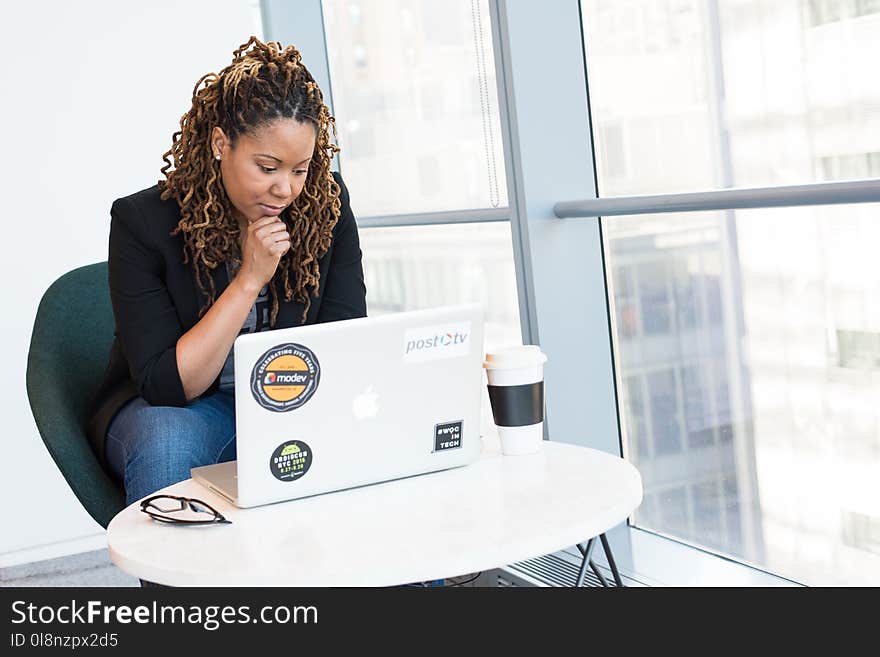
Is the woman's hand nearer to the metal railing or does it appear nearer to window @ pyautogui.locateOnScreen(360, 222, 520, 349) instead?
the metal railing

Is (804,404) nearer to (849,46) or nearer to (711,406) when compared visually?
(711,406)

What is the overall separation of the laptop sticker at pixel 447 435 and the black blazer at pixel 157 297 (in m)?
0.58

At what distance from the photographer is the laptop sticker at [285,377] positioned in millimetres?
1229

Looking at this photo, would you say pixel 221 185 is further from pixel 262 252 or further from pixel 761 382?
pixel 761 382

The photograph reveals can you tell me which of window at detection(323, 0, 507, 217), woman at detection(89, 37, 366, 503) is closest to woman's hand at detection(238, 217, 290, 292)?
woman at detection(89, 37, 366, 503)

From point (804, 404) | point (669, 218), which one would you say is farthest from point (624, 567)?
point (669, 218)

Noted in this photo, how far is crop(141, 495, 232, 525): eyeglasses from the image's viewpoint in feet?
4.14

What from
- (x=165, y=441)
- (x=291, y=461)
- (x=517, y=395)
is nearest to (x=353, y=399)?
(x=291, y=461)

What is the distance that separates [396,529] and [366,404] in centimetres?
18

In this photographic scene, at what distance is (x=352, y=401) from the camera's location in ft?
4.24

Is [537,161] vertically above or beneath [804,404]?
above

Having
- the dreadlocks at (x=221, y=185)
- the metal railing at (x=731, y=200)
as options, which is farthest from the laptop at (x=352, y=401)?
the metal railing at (x=731, y=200)

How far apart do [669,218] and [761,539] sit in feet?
2.49
